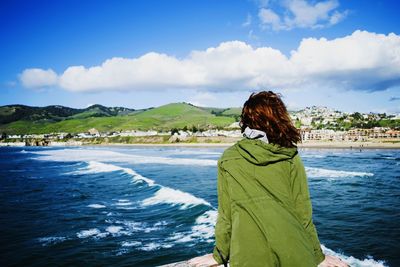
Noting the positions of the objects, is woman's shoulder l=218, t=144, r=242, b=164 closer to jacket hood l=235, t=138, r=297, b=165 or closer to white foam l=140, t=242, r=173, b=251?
jacket hood l=235, t=138, r=297, b=165

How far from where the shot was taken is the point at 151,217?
63.1 ft

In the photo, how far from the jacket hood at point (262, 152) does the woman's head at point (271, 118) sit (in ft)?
0.37

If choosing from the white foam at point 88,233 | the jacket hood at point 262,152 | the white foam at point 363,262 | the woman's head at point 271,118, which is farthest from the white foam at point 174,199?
the jacket hood at point 262,152

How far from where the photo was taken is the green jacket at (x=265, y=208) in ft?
7.48

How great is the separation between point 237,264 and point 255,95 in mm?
1373

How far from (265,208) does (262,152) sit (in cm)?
41

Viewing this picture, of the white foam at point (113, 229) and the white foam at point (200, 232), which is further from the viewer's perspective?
the white foam at point (113, 229)

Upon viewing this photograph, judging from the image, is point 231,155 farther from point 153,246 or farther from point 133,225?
point 133,225

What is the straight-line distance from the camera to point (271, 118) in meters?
2.66

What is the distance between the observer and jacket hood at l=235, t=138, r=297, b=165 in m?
2.40

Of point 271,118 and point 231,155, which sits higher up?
point 271,118

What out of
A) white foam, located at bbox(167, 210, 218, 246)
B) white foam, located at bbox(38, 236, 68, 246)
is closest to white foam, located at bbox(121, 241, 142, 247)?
white foam, located at bbox(167, 210, 218, 246)

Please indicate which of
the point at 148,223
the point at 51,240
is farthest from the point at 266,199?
the point at 148,223

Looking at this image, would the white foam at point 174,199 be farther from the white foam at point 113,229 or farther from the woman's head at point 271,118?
the woman's head at point 271,118
